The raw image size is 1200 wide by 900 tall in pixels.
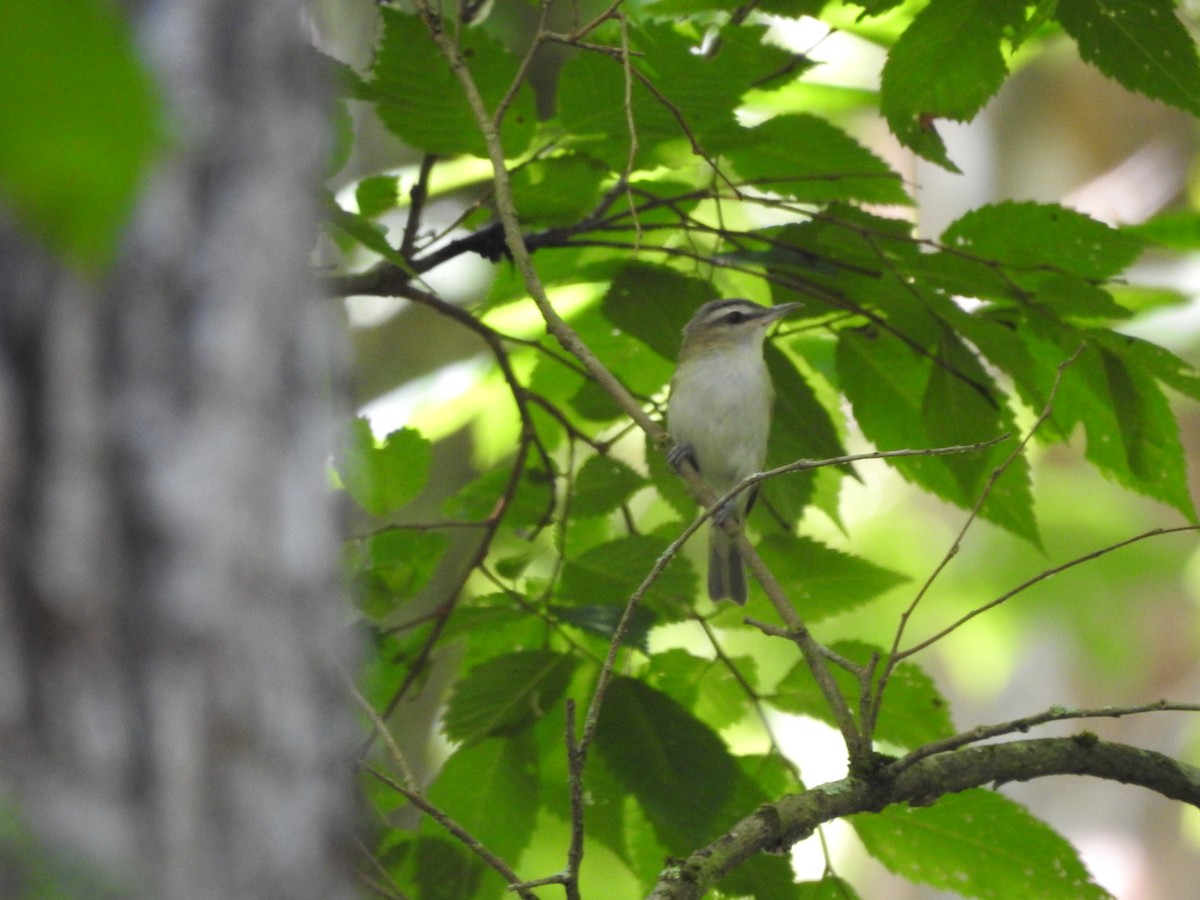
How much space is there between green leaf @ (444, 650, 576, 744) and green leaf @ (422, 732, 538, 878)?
40 mm

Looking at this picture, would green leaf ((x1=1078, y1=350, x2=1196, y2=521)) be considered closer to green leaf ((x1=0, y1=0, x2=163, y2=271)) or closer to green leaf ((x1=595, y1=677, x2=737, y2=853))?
green leaf ((x1=595, y1=677, x2=737, y2=853))

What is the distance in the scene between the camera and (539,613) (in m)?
2.75

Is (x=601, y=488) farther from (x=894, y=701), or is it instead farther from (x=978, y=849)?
(x=978, y=849)

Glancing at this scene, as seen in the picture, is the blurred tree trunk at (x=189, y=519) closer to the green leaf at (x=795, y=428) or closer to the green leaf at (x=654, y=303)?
the green leaf at (x=654, y=303)

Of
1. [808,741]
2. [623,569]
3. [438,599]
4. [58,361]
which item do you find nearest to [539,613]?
[623,569]

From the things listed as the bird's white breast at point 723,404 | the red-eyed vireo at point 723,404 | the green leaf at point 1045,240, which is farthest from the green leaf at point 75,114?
the bird's white breast at point 723,404

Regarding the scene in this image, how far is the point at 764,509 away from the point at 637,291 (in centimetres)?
68

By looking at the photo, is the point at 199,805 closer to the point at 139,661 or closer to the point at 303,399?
the point at 139,661

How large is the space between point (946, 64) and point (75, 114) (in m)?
2.30

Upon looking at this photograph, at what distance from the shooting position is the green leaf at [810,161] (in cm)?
281

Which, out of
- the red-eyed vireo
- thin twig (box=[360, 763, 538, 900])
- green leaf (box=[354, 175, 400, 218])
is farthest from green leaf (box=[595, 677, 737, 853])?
the red-eyed vireo

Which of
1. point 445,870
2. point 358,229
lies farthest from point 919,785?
point 358,229

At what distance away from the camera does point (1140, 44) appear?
2.31 m

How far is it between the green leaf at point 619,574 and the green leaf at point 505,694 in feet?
0.65
